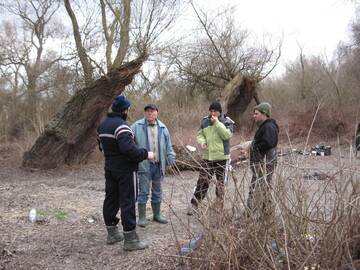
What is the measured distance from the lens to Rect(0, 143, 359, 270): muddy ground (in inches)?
172

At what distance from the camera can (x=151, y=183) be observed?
5801mm

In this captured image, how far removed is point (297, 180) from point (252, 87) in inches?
675

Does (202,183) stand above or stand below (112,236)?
above

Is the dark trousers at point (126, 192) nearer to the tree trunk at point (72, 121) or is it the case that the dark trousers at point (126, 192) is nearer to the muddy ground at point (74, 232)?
the muddy ground at point (74, 232)

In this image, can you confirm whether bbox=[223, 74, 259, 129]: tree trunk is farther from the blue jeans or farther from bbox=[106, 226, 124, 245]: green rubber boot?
bbox=[106, 226, 124, 245]: green rubber boot

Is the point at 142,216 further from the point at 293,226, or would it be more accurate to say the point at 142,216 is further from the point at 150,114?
the point at 293,226

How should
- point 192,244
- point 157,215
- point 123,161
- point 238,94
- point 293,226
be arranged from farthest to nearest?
point 238,94 < point 157,215 < point 123,161 < point 192,244 < point 293,226

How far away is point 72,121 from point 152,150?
21.1ft

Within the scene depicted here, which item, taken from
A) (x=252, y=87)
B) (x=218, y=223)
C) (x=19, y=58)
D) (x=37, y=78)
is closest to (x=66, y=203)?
(x=218, y=223)

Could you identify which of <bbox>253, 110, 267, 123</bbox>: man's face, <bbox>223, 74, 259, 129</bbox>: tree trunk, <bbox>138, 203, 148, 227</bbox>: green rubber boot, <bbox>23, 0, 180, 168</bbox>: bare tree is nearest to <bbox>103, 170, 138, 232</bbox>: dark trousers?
<bbox>138, 203, 148, 227</bbox>: green rubber boot

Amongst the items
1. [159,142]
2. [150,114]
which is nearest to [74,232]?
[159,142]

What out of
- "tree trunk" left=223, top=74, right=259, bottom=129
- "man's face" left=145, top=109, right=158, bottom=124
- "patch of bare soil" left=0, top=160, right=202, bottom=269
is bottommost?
"patch of bare soil" left=0, top=160, right=202, bottom=269

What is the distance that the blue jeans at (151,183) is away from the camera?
5535 mm

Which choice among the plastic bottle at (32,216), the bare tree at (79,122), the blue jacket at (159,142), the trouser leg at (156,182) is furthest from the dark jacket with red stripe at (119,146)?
the bare tree at (79,122)
